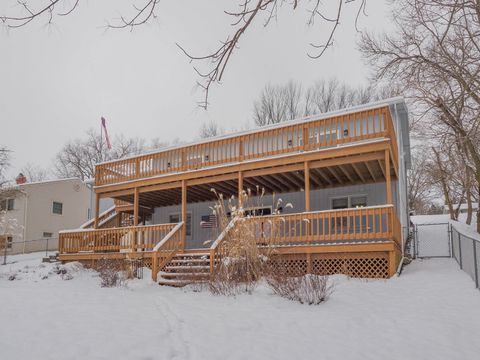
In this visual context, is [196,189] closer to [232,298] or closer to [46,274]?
[46,274]

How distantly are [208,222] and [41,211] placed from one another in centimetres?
1557

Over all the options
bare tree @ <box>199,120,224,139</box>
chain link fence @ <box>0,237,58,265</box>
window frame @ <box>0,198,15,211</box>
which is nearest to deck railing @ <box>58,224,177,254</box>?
chain link fence @ <box>0,237,58,265</box>

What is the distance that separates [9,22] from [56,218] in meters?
28.3

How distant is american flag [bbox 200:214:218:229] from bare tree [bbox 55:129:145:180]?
26.5 m

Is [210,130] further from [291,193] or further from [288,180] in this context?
[288,180]

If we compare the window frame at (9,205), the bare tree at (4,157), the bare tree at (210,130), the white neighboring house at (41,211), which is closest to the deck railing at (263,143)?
the bare tree at (4,157)

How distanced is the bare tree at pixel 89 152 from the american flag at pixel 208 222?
26.5 metres

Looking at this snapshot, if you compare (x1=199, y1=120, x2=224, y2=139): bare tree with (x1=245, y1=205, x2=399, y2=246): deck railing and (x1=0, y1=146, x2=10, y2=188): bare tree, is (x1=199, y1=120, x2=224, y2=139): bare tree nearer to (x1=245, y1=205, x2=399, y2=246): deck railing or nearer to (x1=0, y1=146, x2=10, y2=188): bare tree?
(x1=0, y1=146, x2=10, y2=188): bare tree

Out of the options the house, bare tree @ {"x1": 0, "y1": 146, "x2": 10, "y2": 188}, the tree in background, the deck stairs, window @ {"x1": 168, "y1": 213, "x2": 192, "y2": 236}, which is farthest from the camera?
the tree in background

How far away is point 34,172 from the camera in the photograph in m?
54.0

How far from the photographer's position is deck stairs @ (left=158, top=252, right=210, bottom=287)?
1154 centimetres

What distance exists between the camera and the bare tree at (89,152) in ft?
142

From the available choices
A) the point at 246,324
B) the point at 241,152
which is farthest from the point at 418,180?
the point at 246,324

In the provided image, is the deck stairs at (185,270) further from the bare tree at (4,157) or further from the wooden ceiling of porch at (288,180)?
the bare tree at (4,157)
